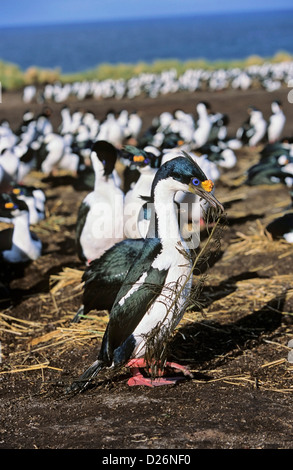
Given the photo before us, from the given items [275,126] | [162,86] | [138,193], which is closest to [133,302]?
[138,193]

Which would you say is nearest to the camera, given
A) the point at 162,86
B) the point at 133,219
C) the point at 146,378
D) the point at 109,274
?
the point at 146,378

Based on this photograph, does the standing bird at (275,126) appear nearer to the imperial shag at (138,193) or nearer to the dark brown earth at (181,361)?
the dark brown earth at (181,361)

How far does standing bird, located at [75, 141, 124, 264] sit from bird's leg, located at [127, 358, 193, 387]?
7.93 ft

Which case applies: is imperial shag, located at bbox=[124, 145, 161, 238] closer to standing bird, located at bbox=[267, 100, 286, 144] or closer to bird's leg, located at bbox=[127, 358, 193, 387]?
bird's leg, located at bbox=[127, 358, 193, 387]

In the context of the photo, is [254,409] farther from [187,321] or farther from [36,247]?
[36,247]

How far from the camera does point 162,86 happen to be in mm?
27562

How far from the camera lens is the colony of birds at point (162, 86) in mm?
26281

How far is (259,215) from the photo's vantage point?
902 cm

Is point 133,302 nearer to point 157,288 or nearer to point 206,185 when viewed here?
point 157,288

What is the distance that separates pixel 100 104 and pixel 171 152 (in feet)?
54.8

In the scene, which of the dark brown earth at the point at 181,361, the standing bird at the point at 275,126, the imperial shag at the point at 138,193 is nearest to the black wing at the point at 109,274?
the dark brown earth at the point at 181,361

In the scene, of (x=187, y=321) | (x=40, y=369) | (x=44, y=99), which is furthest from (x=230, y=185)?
(x=44, y=99)

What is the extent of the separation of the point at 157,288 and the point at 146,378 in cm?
69

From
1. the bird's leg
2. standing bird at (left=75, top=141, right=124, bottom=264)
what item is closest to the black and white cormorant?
standing bird at (left=75, top=141, right=124, bottom=264)
